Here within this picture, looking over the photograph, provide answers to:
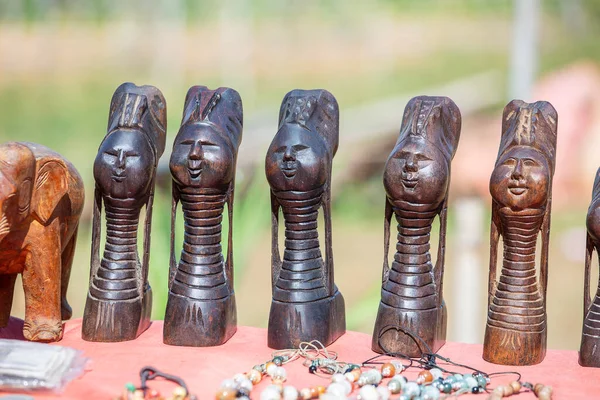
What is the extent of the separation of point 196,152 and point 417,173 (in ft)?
2.15

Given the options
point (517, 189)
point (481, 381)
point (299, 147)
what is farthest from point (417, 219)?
point (481, 381)

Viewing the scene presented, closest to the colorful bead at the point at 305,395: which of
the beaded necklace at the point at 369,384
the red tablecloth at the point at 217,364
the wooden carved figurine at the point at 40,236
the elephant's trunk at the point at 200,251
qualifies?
the beaded necklace at the point at 369,384

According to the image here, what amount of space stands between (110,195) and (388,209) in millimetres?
859

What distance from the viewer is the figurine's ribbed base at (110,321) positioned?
257 cm

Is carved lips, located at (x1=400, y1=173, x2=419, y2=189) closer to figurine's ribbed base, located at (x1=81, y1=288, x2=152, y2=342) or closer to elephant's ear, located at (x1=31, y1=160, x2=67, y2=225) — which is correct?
figurine's ribbed base, located at (x1=81, y1=288, x2=152, y2=342)

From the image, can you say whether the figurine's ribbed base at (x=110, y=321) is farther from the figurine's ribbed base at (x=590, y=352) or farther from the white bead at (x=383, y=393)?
the figurine's ribbed base at (x=590, y=352)

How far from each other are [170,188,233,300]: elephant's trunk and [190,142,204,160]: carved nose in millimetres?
123

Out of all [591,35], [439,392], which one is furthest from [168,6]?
[439,392]

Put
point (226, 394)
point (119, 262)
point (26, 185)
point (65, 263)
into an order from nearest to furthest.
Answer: point (226, 394) → point (26, 185) → point (119, 262) → point (65, 263)

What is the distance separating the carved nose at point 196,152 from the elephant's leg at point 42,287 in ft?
1.61

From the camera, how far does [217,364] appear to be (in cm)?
235

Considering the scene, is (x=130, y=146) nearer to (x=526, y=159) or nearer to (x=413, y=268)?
(x=413, y=268)

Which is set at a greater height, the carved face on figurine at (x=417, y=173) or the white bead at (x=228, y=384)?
the carved face on figurine at (x=417, y=173)

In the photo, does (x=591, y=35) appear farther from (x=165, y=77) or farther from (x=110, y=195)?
(x=110, y=195)
